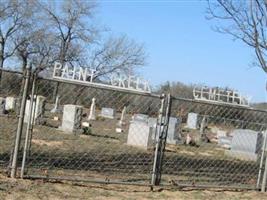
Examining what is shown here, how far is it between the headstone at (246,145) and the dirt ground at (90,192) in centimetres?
1122

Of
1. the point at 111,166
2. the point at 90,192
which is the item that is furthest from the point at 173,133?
the point at 90,192

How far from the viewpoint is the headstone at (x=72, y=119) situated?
21.2m

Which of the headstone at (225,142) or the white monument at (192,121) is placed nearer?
the headstone at (225,142)

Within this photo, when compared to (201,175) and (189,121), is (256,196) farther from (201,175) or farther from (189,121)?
(189,121)

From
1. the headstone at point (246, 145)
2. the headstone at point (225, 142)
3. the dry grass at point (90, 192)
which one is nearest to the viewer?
the dry grass at point (90, 192)

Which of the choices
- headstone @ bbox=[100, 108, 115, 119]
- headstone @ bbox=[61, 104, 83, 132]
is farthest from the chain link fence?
headstone @ bbox=[100, 108, 115, 119]

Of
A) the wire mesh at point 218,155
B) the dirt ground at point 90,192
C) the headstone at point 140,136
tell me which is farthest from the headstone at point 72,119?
the dirt ground at point 90,192

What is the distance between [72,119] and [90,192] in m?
13.8

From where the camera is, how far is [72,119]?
21516 millimetres

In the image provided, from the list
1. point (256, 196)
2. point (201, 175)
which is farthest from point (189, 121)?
point (256, 196)

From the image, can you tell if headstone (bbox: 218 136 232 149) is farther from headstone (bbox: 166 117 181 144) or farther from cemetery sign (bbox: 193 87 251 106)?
cemetery sign (bbox: 193 87 251 106)

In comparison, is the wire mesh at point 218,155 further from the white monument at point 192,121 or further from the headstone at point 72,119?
the headstone at point 72,119

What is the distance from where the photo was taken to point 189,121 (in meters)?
39.0

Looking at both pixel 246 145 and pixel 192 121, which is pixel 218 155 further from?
pixel 192 121
